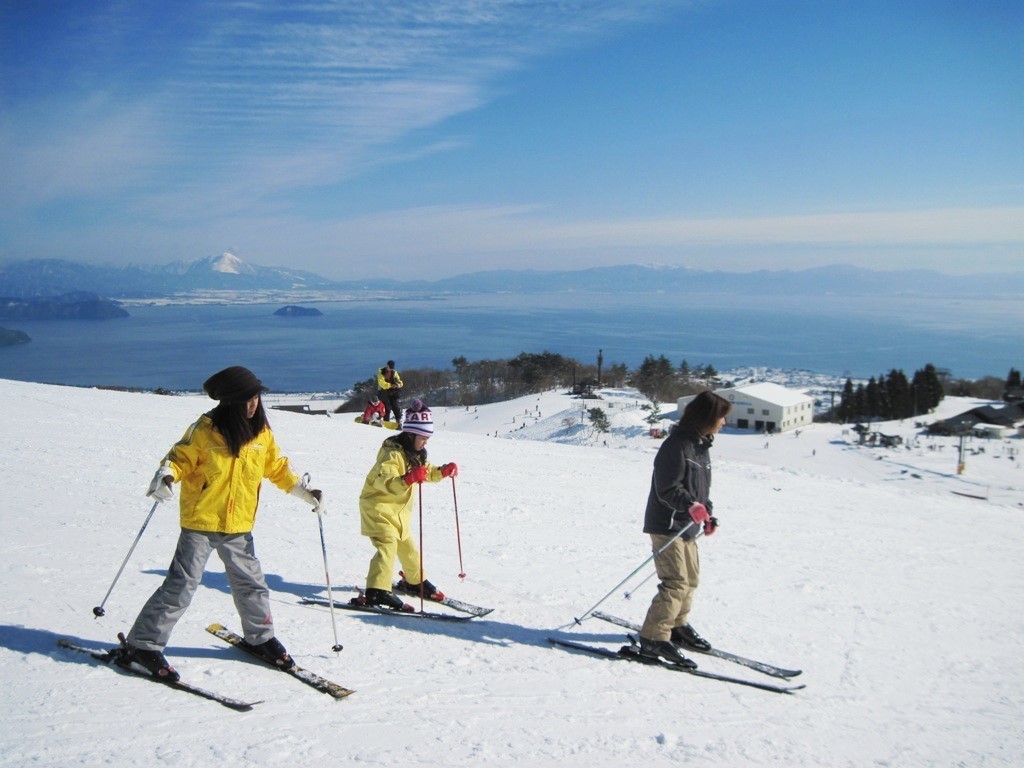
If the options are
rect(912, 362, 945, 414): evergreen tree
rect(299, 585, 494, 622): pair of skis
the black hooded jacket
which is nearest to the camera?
the black hooded jacket

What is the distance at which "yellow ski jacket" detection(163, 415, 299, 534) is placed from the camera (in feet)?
10.1

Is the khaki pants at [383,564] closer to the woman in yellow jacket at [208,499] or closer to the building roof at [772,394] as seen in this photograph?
the woman in yellow jacket at [208,499]

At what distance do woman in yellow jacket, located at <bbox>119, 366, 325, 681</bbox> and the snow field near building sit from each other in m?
0.23

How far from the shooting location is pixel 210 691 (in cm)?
299

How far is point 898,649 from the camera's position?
4.69 m

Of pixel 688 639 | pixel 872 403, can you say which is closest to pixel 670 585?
pixel 688 639

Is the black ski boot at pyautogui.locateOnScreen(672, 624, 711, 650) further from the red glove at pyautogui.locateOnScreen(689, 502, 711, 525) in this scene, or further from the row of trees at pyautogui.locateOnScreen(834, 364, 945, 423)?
the row of trees at pyautogui.locateOnScreen(834, 364, 945, 423)

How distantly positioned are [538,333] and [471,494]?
13576cm

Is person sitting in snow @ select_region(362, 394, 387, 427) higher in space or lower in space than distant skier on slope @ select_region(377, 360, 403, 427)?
lower

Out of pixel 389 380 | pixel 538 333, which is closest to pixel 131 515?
pixel 389 380

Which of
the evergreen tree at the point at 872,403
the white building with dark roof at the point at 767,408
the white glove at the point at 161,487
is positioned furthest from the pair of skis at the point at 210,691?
the evergreen tree at the point at 872,403

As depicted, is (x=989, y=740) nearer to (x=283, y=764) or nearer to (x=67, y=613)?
(x=283, y=764)

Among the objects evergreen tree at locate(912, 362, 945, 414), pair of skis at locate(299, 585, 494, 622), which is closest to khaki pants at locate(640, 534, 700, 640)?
pair of skis at locate(299, 585, 494, 622)

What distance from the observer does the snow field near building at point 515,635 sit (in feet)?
9.22
